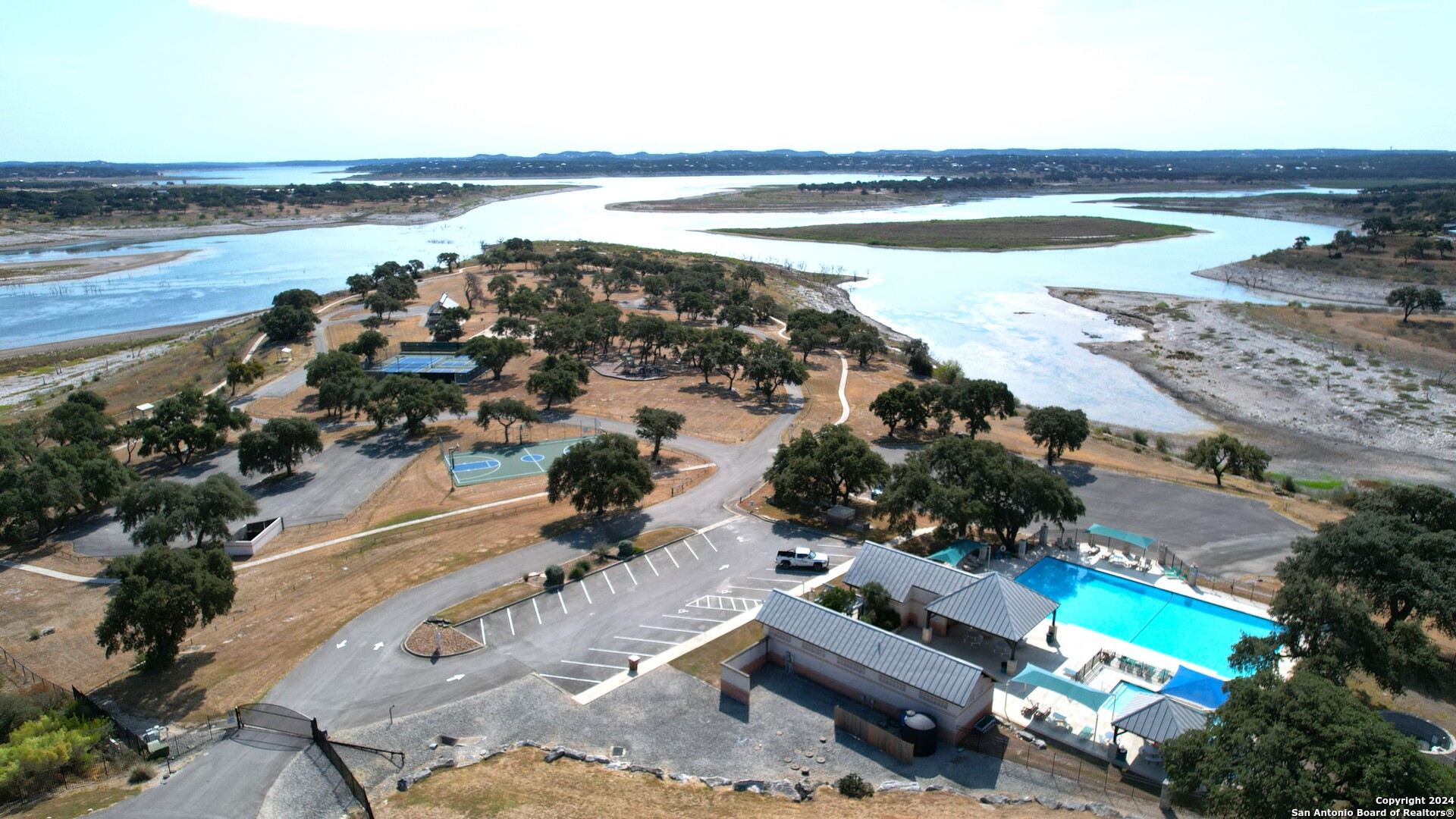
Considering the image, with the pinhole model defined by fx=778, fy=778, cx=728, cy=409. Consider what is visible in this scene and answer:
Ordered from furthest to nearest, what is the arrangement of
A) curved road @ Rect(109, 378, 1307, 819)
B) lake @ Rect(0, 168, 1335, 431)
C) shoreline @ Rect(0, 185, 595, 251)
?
shoreline @ Rect(0, 185, 595, 251) → lake @ Rect(0, 168, 1335, 431) → curved road @ Rect(109, 378, 1307, 819)

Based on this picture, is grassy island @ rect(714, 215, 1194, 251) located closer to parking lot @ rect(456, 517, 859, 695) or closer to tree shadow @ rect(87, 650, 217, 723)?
parking lot @ rect(456, 517, 859, 695)

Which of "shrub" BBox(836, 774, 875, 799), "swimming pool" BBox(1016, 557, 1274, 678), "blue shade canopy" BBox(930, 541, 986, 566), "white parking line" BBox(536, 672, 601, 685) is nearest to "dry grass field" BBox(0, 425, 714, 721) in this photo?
"white parking line" BBox(536, 672, 601, 685)

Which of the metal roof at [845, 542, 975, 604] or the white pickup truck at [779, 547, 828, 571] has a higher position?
the metal roof at [845, 542, 975, 604]

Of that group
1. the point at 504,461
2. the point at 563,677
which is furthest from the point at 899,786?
the point at 504,461

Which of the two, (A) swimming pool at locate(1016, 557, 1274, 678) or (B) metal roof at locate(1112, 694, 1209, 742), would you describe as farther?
(A) swimming pool at locate(1016, 557, 1274, 678)

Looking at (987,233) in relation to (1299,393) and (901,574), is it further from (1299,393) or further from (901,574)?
(901,574)

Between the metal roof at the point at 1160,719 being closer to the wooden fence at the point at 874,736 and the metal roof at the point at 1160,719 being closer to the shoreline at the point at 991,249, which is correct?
the wooden fence at the point at 874,736

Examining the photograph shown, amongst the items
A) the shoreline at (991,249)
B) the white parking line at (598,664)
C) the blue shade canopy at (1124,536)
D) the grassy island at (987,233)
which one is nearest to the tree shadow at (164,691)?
the white parking line at (598,664)

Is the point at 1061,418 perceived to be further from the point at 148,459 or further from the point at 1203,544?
the point at 148,459
